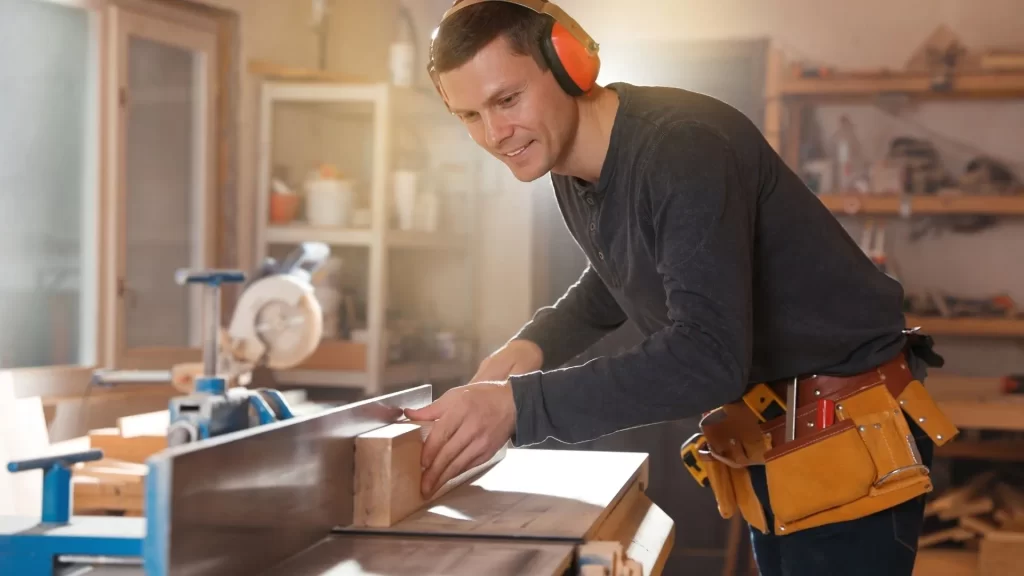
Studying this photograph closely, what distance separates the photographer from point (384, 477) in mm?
1293

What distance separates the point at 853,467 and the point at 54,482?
3.46 feet

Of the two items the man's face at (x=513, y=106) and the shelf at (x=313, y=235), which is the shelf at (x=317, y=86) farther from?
the man's face at (x=513, y=106)

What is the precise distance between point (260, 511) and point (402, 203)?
289cm

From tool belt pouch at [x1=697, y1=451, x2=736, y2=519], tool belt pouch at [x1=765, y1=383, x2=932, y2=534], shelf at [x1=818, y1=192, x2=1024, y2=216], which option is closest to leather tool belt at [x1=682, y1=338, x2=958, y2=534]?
tool belt pouch at [x1=765, y1=383, x2=932, y2=534]

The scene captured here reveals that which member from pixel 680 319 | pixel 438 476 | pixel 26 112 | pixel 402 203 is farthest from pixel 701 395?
pixel 402 203

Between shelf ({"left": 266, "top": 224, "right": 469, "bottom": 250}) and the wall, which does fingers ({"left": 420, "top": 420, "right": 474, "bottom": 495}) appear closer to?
the wall

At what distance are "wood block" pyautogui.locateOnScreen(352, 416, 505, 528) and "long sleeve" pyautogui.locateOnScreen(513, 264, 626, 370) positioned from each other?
431 mm

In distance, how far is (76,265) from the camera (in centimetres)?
305

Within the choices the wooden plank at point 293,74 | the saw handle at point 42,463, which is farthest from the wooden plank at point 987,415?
the saw handle at point 42,463

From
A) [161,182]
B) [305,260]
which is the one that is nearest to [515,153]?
[305,260]

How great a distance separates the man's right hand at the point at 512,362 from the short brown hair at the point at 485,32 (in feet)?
1.63

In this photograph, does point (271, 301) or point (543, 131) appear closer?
point (543, 131)

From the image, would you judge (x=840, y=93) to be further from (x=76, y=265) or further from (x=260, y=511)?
(x=260, y=511)

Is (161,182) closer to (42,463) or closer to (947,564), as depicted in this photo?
(42,463)
